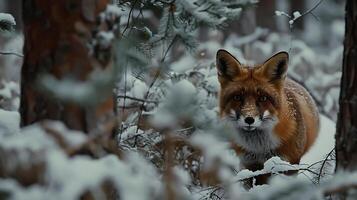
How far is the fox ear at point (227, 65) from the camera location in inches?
218

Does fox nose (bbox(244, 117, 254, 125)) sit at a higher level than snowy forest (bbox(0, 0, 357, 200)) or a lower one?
lower

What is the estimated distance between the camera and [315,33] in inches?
1256

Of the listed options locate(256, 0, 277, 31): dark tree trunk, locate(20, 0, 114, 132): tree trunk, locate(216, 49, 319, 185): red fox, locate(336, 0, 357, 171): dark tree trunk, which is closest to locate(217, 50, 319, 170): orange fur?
locate(216, 49, 319, 185): red fox

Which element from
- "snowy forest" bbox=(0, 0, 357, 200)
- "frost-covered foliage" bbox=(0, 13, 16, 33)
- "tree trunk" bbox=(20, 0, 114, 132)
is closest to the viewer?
"snowy forest" bbox=(0, 0, 357, 200)

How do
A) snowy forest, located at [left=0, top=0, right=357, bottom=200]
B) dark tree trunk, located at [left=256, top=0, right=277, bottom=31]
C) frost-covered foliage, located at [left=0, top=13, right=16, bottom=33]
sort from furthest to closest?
1. dark tree trunk, located at [left=256, top=0, right=277, bottom=31]
2. frost-covered foliage, located at [left=0, top=13, right=16, bottom=33]
3. snowy forest, located at [left=0, top=0, right=357, bottom=200]

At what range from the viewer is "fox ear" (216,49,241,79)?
218 inches

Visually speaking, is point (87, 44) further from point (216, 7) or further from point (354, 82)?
point (216, 7)

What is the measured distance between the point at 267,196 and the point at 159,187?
496 mm

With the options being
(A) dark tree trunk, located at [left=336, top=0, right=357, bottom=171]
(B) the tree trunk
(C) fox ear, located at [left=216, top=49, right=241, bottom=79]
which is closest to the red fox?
(C) fox ear, located at [left=216, top=49, right=241, bottom=79]

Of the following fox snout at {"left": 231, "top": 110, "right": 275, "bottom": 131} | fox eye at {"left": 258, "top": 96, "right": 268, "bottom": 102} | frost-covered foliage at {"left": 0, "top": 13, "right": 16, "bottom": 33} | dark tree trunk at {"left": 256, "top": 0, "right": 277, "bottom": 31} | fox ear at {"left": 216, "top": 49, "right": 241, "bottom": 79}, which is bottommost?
dark tree trunk at {"left": 256, "top": 0, "right": 277, "bottom": 31}

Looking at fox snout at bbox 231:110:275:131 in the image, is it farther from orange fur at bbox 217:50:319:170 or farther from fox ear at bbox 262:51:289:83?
fox ear at bbox 262:51:289:83

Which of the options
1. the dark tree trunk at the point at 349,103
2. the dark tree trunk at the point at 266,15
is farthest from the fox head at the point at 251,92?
the dark tree trunk at the point at 266,15

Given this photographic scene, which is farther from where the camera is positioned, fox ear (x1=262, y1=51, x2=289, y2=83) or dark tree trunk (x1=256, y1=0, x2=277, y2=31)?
dark tree trunk (x1=256, y1=0, x2=277, y2=31)

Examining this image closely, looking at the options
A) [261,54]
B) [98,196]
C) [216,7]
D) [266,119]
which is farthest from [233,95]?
[261,54]
